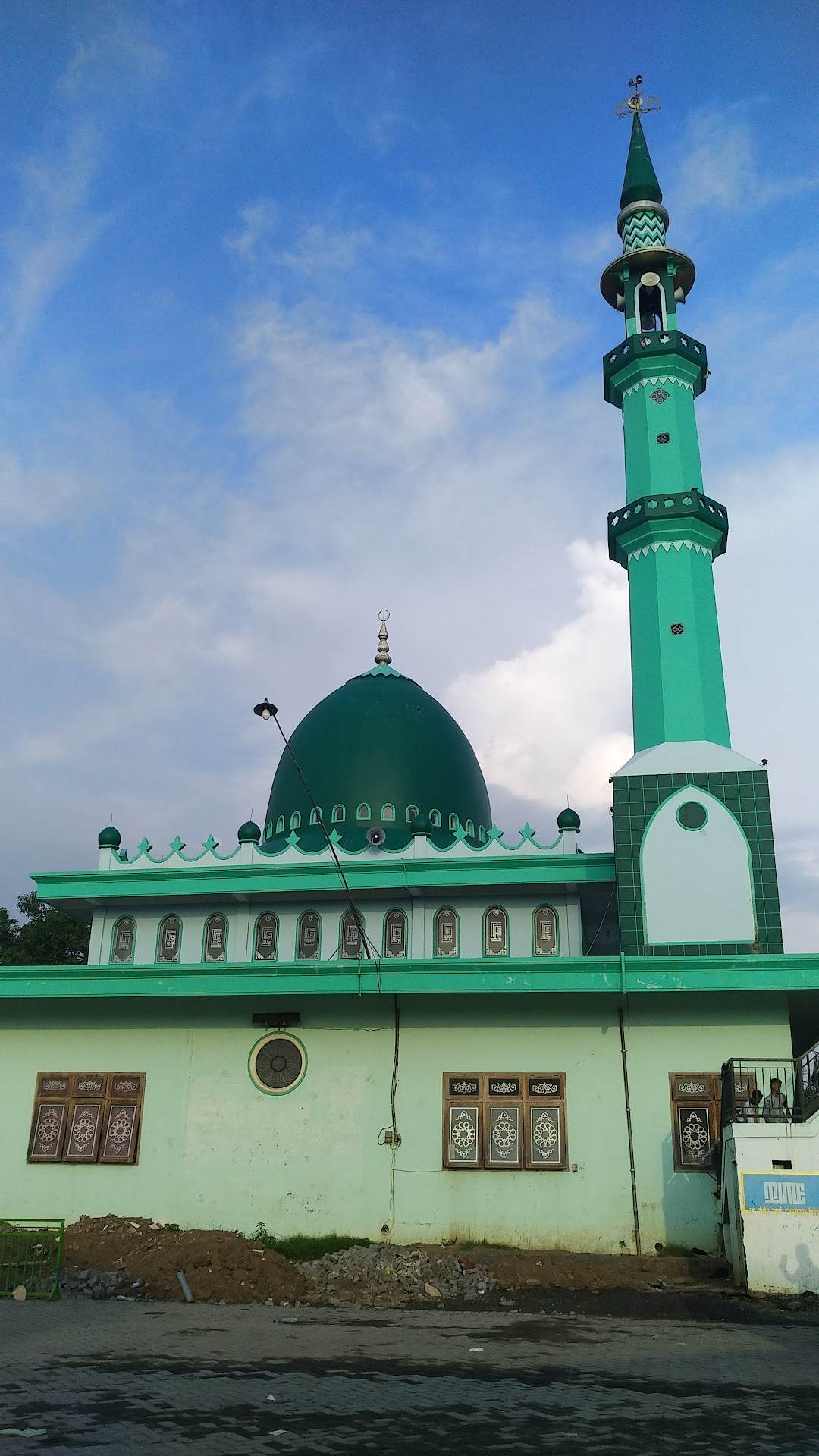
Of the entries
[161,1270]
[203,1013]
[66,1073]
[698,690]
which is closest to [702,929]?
[698,690]

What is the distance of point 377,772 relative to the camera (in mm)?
23656

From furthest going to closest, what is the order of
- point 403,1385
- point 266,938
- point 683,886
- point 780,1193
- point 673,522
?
point 266,938
point 673,522
point 683,886
point 780,1193
point 403,1385

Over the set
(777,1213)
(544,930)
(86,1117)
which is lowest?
(777,1213)

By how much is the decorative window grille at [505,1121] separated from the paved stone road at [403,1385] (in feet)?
12.1

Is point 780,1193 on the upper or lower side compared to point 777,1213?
upper

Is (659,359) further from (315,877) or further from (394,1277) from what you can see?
(394,1277)

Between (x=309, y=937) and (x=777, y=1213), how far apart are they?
34.4 ft

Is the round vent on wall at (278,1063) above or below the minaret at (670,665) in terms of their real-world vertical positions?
below

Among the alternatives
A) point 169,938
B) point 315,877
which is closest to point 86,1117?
point 169,938

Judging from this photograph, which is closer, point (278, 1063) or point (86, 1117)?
point (278, 1063)

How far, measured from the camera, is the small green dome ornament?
20.3 m

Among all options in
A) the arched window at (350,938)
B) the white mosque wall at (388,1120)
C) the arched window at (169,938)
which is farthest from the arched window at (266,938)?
the white mosque wall at (388,1120)

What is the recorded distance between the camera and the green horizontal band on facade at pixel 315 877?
19.8 metres

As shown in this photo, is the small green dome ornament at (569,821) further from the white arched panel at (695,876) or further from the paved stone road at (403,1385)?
the paved stone road at (403,1385)
